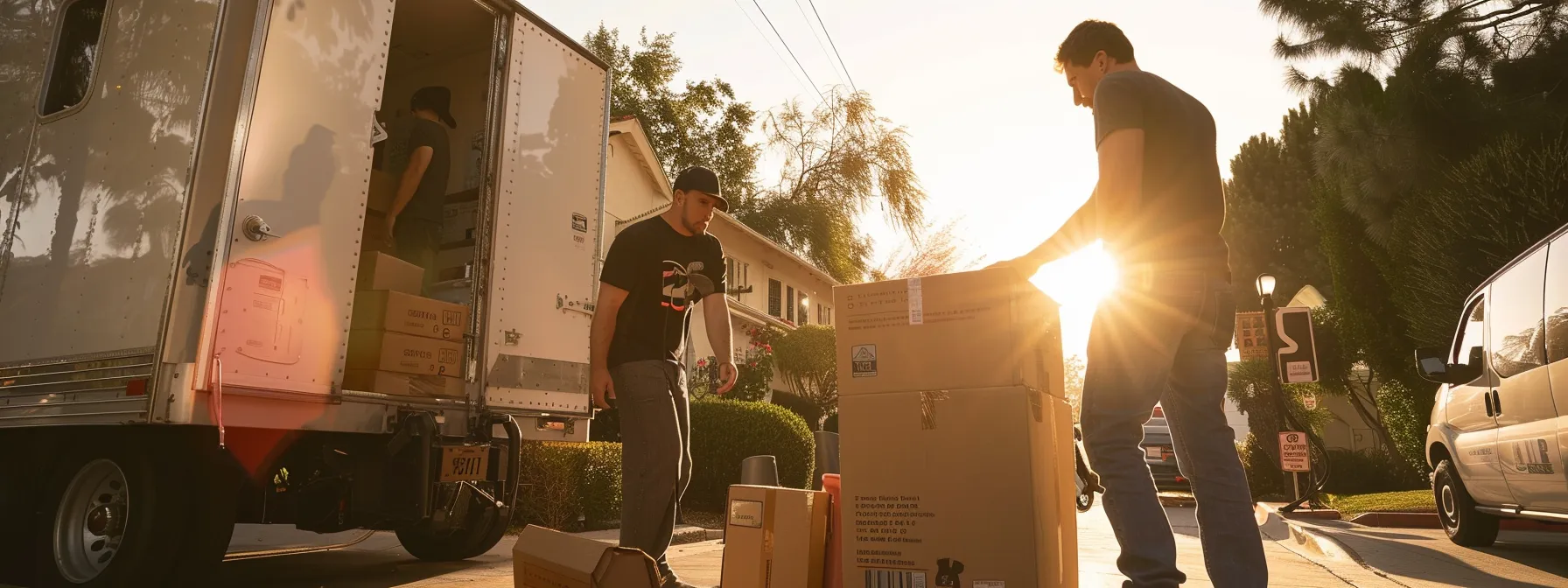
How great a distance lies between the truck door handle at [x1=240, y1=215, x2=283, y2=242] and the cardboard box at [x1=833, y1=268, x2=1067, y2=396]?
262 cm

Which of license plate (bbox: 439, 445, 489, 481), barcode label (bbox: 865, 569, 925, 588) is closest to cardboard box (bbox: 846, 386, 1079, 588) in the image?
barcode label (bbox: 865, 569, 925, 588)

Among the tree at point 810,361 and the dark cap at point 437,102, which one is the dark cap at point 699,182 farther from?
the tree at point 810,361

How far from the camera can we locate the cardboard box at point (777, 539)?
3.28 meters

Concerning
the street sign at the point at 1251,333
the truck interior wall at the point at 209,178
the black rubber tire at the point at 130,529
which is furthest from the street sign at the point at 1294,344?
the black rubber tire at the point at 130,529

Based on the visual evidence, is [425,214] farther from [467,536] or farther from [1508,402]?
[1508,402]

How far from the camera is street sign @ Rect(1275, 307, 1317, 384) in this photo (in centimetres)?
1208

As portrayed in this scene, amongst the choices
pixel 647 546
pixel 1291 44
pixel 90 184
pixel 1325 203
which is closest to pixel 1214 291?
pixel 647 546

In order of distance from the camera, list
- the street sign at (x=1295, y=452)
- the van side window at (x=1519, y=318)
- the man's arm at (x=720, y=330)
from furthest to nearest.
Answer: the street sign at (x=1295, y=452) < the van side window at (x=1519, y=318) < the man's arm at (x=720, y=330)

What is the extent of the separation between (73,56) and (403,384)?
8.32ft

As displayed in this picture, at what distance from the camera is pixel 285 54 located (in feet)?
14.3

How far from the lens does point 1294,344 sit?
12250 millimetres

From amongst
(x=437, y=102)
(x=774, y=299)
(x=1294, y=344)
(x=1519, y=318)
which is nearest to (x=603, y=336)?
(x=437, y=102)

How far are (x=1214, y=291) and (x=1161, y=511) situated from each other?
2.24ft

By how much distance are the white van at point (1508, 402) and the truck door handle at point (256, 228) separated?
21.5 feet
